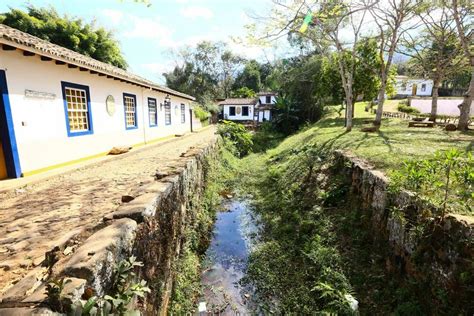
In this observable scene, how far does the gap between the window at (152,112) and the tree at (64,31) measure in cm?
1030

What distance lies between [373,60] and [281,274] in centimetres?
1648

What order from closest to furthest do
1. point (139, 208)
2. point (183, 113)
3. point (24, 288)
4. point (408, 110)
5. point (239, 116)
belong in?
point (24, 288) < point (139, 208) < point (183, 113) < point (408, 110) < point (239, 116)

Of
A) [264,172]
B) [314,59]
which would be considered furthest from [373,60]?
[264,172]

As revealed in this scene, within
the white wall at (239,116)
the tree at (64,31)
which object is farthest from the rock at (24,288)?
the white wall at (239,116)

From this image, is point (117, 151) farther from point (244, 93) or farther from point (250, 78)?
point (250, 78)

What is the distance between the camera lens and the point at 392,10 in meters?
11.8

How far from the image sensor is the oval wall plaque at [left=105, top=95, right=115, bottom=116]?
33.0ft

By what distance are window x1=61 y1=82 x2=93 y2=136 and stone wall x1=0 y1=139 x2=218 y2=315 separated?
495 cm

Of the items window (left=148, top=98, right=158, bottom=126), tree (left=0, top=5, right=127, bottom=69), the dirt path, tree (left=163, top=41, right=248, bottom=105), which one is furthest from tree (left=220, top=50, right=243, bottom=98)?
the dirt path

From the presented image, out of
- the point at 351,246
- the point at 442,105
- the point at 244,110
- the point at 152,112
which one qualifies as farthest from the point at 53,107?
the point at 442,105

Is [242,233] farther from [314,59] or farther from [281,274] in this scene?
[314,59]

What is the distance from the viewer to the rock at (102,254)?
1.89m

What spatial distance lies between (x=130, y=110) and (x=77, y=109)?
368cm

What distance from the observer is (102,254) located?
208 cm
